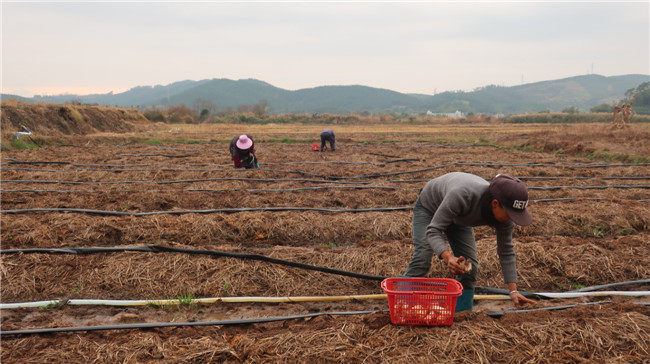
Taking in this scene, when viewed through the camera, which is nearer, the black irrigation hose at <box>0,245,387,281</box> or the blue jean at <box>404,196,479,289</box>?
the blue jean at <box>404,196,479,289</box>

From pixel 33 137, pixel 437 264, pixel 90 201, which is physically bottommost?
pixel 437 264

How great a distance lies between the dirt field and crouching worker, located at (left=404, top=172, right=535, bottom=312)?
458 mm

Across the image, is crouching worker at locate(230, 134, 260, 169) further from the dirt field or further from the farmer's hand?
the farmer's hand

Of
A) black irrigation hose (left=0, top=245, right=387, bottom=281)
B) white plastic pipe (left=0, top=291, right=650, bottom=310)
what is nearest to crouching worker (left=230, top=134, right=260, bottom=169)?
black irrigation hose (left=0, top=245, right=387, bottom=281)

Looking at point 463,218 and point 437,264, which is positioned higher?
point 463,218

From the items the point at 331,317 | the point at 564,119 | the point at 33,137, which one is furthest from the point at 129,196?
the point at 564,119

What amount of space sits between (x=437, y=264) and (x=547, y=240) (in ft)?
6.17

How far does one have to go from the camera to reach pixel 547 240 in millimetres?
5188

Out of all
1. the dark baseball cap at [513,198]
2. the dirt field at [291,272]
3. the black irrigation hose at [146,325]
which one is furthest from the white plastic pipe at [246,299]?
the dark baseball cap at [513,198]

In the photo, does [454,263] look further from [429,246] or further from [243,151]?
[243,151]

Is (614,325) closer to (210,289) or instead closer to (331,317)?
(331,317)

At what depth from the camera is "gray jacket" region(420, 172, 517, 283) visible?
2.61m

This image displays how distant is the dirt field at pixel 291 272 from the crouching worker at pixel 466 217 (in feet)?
1.50

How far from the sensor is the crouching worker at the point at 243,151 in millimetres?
9469
